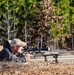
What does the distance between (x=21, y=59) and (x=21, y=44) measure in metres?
0.28

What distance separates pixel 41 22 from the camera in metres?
20.5

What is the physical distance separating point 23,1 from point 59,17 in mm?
2254

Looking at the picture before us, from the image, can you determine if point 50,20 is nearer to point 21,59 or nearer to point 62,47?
point 62,47

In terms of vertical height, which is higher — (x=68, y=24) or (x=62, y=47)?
(x=68, y=24)

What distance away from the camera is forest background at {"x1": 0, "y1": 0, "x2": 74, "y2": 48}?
2030 centimetres

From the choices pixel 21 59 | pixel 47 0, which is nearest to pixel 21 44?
pixel 21 59

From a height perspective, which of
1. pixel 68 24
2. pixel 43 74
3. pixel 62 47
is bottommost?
pixel 62 47

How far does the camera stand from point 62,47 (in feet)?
67.2

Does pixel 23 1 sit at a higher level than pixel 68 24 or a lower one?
higher

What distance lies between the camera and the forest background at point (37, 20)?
2030 cm

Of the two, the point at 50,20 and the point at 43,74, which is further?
the point at 50,20

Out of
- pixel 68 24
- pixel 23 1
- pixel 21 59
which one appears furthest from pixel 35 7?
pixel 21 59

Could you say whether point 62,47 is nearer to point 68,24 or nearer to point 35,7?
point 68,24

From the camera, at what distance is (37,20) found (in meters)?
20.9
